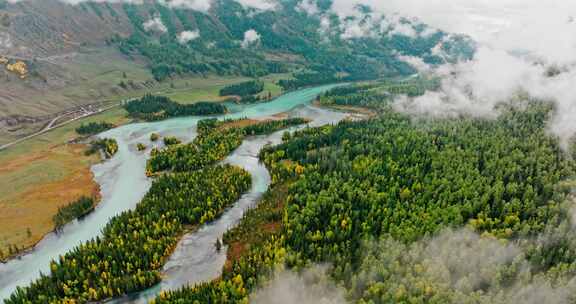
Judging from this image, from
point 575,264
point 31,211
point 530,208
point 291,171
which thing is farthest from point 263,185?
point 575,264

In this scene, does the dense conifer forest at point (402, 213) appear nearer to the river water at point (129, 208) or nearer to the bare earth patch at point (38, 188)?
the river water at point (129, 208)

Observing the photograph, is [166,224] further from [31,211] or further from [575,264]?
[575,264]

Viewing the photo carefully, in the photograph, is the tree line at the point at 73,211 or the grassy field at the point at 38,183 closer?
the grassy field at the point at 38,183

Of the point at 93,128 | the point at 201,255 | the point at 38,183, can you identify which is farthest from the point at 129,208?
the point at 93,128

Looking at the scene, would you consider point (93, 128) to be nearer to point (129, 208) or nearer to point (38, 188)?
point (38, 188)

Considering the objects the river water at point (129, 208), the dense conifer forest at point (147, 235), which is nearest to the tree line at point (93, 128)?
the river water at point (129, 208)

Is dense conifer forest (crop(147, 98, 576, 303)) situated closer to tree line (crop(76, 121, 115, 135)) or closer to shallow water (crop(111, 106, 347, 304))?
shallow water (crop(111, 106, 347, 304))

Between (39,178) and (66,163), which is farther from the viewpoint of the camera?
(66,163)

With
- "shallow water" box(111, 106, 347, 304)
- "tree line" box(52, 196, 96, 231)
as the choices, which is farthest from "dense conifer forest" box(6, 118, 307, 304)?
"tree line" box(52, 196, 96, 231)
